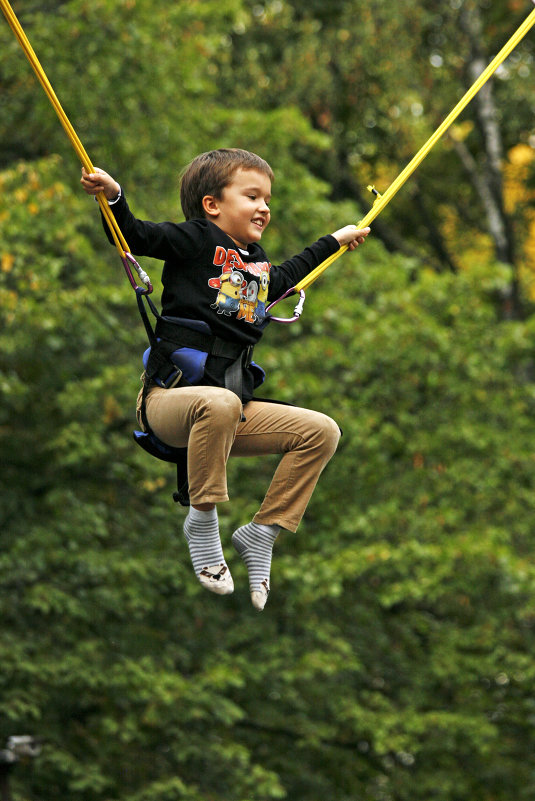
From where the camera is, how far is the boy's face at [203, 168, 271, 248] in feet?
10.9

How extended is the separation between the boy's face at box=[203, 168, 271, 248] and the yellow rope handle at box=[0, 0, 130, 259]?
32 cm

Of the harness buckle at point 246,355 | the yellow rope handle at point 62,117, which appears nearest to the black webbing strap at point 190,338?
the harness buckle at point 246,355

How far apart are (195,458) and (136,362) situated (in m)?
6.51

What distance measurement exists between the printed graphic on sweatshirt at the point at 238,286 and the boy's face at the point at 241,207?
0.07 metres

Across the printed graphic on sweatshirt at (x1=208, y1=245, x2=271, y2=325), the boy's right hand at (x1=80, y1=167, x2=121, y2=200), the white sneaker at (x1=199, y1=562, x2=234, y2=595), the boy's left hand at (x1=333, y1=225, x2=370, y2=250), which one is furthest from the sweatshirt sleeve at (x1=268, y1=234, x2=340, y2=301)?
the white sneaker at (x1=199, y1=562, x2=234, y2=595)

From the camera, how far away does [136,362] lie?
31.6 ft

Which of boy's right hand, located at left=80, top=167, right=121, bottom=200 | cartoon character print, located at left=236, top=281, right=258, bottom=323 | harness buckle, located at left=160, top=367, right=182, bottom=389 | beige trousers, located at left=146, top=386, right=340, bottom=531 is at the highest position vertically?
boy's right hand, located at left=80, top=167, right=121, bottom=200

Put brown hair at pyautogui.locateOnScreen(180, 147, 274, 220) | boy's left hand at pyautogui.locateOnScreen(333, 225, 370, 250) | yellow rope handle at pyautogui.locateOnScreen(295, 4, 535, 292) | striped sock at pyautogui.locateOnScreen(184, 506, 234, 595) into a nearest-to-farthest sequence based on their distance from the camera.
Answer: striped sock at pyautogui.locateOnScreen(184, 506, 234, 595) < brown hair at pyautogui.locateOnScreen(180, 147, 274, 220) < yellow rope handle at pyautogui.locateOnScreen(295, 4, 535, 292) < boy's left hand at pyautogui.locateOnScreen(333, 225, 370, 250)

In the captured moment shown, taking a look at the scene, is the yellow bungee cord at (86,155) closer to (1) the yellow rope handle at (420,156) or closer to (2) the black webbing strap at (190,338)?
(1) the yellow rope handle at (420,156)

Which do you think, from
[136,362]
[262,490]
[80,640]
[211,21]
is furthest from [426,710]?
[211,21]

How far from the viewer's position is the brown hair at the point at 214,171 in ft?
11.0

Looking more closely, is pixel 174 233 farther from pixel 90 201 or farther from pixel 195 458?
pixel 90 201

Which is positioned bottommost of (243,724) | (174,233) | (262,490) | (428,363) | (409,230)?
(243,724)

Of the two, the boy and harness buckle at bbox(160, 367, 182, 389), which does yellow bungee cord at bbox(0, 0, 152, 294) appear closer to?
the boy
